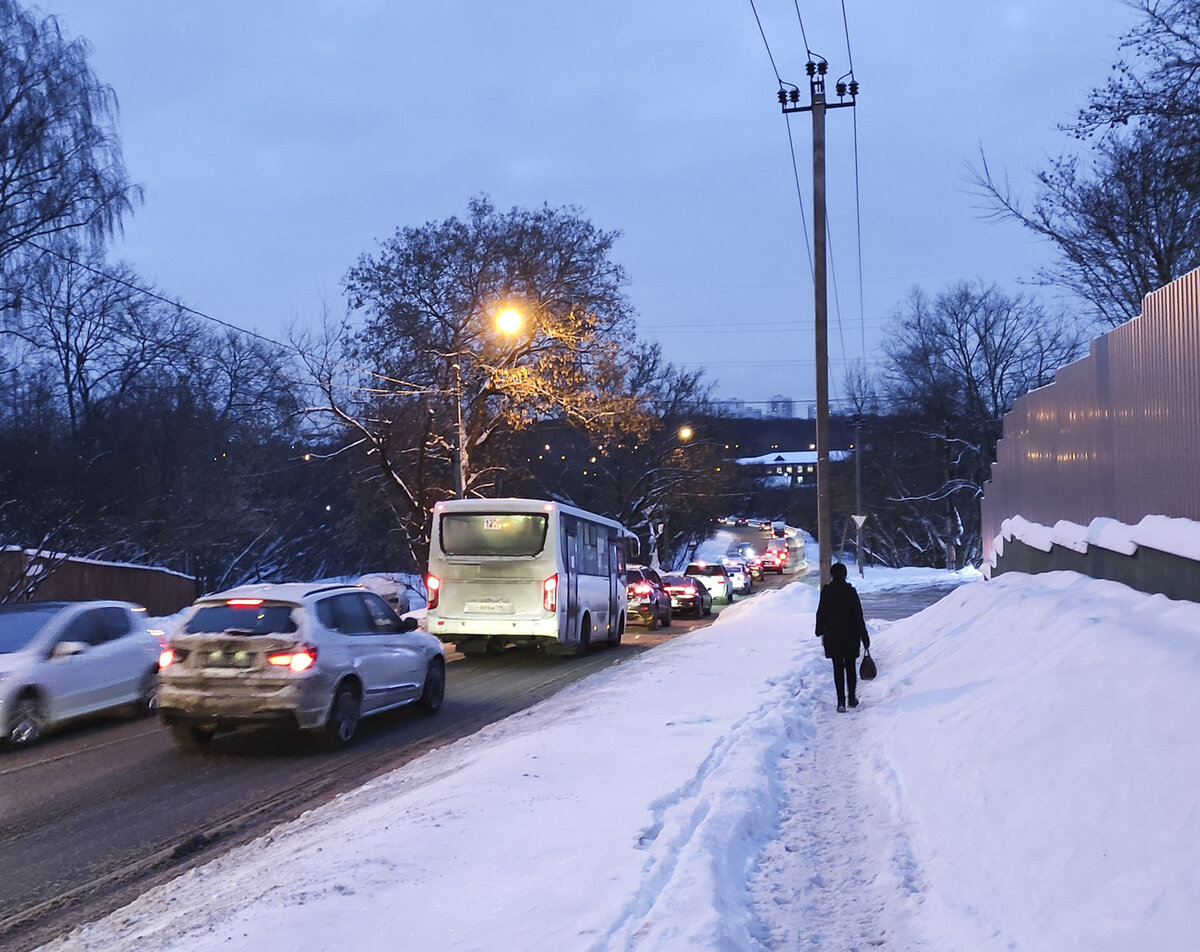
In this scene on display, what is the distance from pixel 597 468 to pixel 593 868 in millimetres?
50746

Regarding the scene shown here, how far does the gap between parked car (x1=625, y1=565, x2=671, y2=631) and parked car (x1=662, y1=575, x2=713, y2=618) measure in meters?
3.24

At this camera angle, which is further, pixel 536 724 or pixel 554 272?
pixel 554 272

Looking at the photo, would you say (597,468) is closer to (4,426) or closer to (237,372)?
(237,372)

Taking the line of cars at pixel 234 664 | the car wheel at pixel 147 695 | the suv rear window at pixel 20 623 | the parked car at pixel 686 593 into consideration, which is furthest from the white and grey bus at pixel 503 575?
the parked car at pixel 686 593

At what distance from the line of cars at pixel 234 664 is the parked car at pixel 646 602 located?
17608 mm

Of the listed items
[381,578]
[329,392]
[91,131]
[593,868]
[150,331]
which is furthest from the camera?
[150,331]

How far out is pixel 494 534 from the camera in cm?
1966

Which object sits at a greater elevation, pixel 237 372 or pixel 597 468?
pixel 237 372

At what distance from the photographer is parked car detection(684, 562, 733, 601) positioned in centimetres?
4388

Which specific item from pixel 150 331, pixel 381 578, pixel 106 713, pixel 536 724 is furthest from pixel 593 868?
pixel 150 331

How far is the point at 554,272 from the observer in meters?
33.8

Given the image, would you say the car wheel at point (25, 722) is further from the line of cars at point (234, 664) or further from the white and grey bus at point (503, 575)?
the white and grey bus at point (503, 575)

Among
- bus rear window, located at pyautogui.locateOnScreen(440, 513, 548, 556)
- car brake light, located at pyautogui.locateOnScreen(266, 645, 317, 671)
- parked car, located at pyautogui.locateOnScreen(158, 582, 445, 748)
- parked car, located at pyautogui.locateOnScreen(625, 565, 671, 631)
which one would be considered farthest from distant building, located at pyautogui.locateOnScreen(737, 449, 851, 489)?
car brake light, located at pyautogui.locateOnScreen(266, 645, 317, 671)

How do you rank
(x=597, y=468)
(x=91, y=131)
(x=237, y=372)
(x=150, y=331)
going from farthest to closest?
(x=597, y=468) < (x=237, y=372) < (x=150, y=331) < (x=91, y=131)
